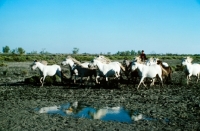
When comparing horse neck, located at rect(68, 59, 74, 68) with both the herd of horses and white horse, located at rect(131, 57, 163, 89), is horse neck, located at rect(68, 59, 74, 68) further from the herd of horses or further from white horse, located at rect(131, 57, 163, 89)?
white horse, located at rect(131, 57, 163, 89)

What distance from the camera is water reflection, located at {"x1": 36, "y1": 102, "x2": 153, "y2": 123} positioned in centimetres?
913

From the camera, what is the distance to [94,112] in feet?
32.9

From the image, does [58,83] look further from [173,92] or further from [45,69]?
[173,92]

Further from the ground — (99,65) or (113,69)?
(99,65)

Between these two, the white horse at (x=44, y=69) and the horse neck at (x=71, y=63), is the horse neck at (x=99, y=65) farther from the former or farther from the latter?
the white horse at (x=44, y=69)

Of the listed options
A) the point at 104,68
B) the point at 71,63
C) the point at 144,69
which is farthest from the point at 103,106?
the point at 71,63

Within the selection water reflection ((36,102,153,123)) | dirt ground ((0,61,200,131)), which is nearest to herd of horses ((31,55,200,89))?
dirt ground ((0,61,200,131))

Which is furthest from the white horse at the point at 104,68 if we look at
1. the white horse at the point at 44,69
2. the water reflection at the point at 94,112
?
the water reflection at the point at 94,112

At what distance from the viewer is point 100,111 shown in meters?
10.2

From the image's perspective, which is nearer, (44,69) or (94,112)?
(94,112)

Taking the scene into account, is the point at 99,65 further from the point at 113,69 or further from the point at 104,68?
the point at 113,69

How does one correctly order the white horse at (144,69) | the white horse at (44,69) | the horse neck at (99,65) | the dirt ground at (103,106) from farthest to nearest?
→ the white horse at (44,69), the horse neck at (99,65), the white horse at (144,69), the dirt ground at (103,106)

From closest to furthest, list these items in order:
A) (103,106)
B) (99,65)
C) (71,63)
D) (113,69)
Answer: (103,106) → (99,65) → (113,69) → (71,63)

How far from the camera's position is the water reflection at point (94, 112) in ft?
30.0
